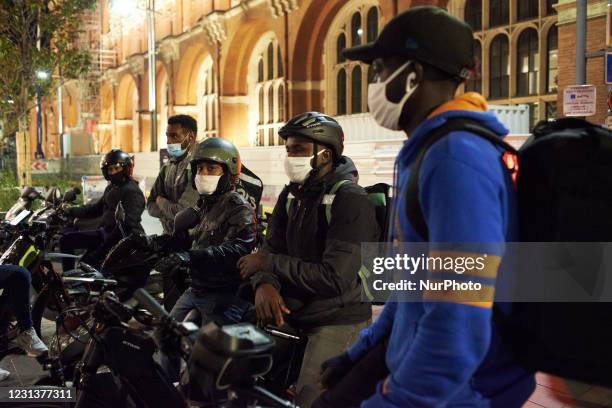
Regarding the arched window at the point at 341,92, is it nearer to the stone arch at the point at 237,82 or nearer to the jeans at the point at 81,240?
the stone arch at the point at 237,82

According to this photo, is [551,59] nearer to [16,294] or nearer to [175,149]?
[175,149]

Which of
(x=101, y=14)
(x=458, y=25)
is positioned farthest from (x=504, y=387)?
(x=101, y=14)

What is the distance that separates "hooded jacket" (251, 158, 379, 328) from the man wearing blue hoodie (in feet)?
3.17

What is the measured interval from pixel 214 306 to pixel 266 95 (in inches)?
945

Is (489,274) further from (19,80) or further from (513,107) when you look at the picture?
(19,80)

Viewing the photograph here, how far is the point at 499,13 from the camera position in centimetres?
1686

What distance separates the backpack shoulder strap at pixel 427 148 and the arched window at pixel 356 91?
21078mm

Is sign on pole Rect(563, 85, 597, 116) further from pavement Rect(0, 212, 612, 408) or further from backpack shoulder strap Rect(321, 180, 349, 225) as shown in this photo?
backpack shoulder strap Rect(321, 180, 349, 225)

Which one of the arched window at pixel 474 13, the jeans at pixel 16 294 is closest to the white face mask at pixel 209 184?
the jeans at pixel 16 294

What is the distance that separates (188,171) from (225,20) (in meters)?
22.7

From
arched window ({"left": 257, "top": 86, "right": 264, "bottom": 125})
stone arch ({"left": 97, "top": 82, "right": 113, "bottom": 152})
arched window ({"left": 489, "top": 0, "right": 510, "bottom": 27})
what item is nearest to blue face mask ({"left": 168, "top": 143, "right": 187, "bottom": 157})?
arched window ({"left": 489, "top": 0, "right": 510, "bottom": 27})

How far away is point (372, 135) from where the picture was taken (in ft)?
63.4

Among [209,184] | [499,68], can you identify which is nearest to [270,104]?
[499,68]

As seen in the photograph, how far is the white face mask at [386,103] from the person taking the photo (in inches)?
65.7
